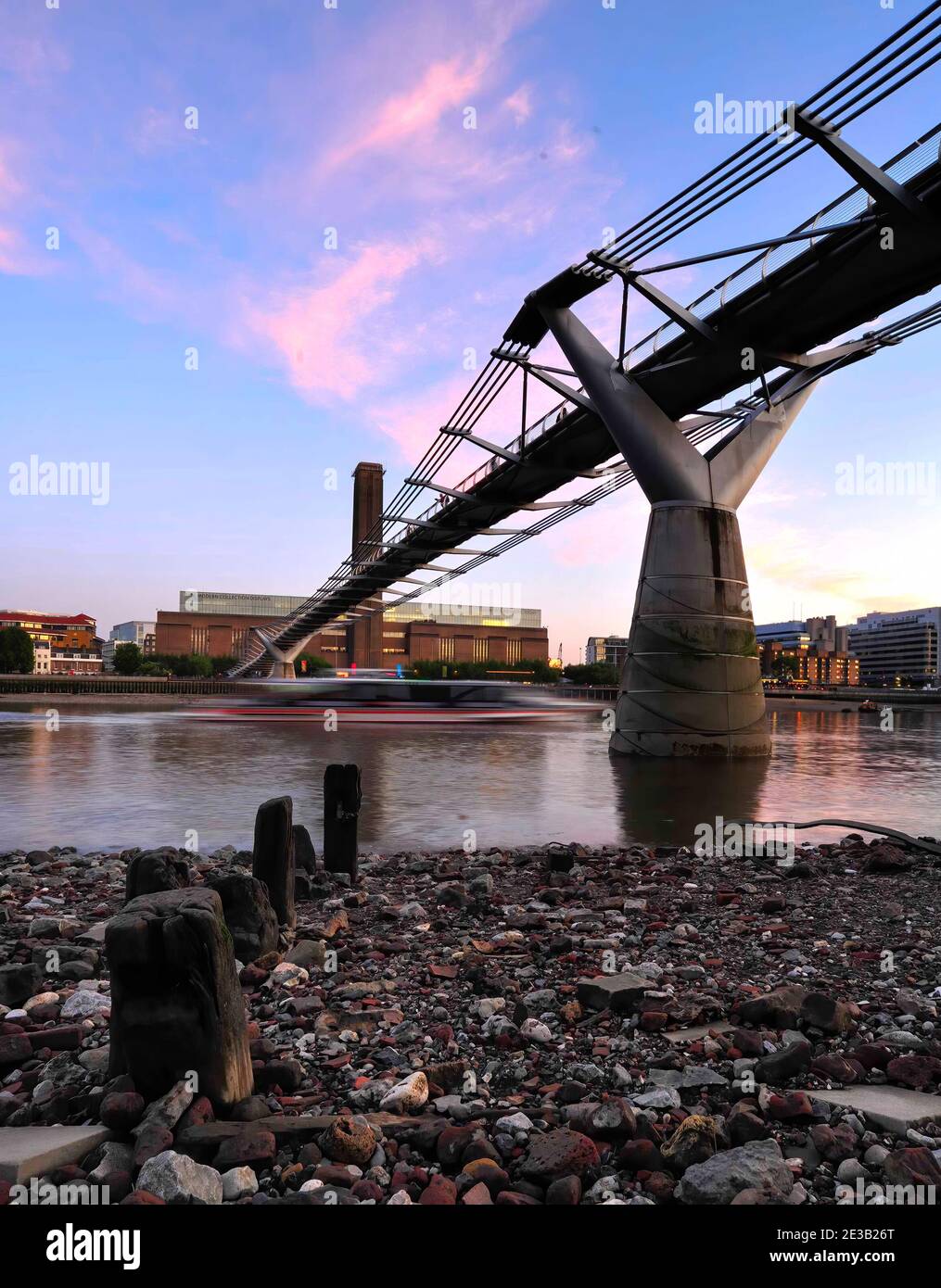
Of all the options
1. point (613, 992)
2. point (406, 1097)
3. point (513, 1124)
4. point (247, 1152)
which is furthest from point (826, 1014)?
point (247, 1152)

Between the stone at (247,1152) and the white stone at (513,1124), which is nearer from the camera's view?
the stone at (247,1152)

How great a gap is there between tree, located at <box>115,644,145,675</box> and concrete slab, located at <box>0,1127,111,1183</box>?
161816 millimetres

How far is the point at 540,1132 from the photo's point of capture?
2.74 meters

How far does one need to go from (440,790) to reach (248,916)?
9.95m

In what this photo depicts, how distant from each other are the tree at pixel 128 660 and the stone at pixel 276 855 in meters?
159

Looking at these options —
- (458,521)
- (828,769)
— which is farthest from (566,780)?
(458,521)

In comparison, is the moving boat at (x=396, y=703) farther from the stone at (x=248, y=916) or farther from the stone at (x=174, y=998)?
the stone at (x=174, y=998)

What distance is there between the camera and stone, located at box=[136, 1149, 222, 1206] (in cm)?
239

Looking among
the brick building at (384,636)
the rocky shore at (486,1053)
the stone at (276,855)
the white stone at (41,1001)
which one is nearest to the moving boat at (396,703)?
the stone at (276,855)

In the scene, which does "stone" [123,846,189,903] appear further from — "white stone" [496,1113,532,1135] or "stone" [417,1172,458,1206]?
"stone" [417,1172,458,1206]

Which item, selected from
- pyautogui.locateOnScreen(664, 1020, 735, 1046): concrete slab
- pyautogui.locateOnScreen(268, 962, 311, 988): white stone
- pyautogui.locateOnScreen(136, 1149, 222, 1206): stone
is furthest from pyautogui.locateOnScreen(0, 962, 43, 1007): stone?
pyautogui.locateOnScreen(664, 1020, 735, 1046): concrete slab

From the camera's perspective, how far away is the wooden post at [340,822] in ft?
23.4
